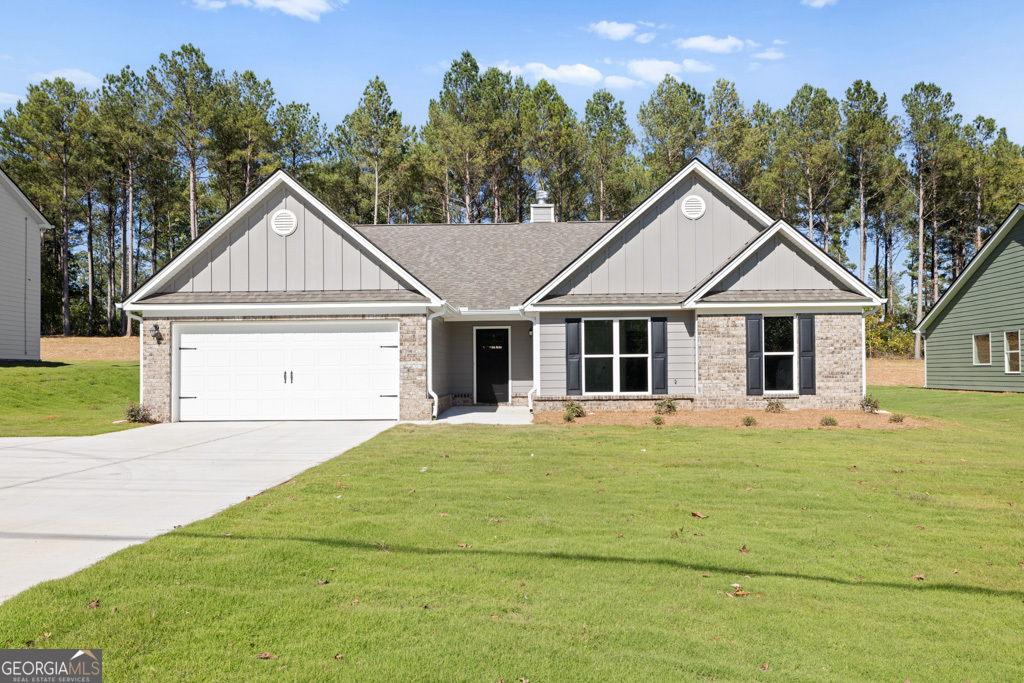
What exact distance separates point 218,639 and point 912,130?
43255mm

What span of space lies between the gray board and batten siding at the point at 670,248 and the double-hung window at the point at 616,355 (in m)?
0.93

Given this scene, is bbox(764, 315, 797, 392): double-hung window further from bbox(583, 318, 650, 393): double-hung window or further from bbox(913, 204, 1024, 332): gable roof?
bbox(913, 204, 1024, 332): gable roof

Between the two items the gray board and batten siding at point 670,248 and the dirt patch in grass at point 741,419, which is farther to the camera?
the gray board and batten siding at point 670,248

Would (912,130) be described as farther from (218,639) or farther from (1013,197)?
(218,639)

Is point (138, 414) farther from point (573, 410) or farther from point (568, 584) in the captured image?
point (568, 584)

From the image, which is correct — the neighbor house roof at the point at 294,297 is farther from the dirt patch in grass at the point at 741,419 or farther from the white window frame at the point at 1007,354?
the white window frame at the point at 1007,354

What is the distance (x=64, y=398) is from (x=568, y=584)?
19.3 meters

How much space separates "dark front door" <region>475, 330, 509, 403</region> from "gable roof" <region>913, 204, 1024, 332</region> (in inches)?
644

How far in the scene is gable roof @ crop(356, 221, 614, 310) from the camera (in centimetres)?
1822

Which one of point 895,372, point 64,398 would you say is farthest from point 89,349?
point 895,372

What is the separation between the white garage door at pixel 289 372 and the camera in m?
14.7

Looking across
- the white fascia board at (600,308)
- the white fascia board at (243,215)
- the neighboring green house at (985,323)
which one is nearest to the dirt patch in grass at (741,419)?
the white fascia board at (600,308)

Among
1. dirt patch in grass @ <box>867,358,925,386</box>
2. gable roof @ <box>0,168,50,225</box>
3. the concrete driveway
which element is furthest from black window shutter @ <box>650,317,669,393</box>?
gable roof @ <box>0,168,50,225</box>

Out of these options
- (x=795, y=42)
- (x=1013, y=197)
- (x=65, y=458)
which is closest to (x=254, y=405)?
(x=65, y=458)
